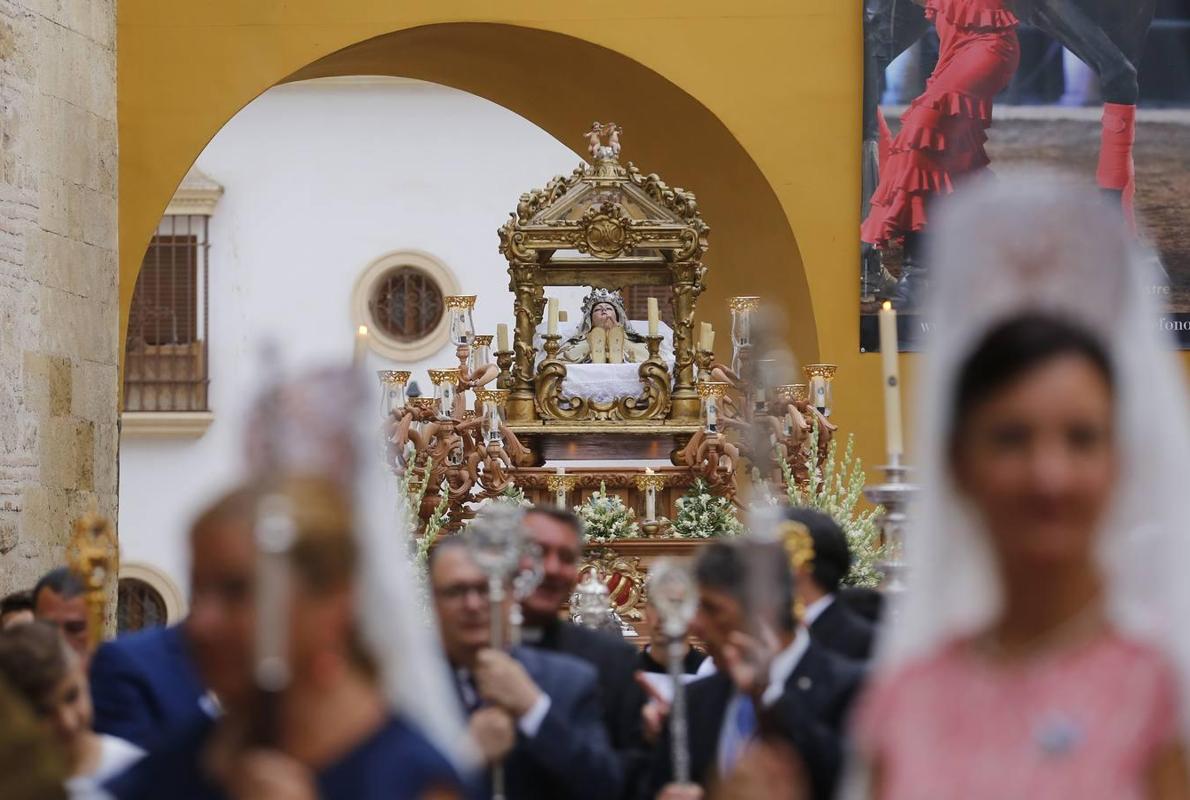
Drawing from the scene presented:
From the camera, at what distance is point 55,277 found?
30.0 ft

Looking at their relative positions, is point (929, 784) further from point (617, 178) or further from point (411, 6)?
point (411, 6)

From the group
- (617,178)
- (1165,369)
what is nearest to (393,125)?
(617,178)

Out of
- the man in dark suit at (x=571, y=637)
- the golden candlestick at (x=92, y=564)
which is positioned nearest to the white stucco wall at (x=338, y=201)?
the man in dark suit at (x=571, y=637)

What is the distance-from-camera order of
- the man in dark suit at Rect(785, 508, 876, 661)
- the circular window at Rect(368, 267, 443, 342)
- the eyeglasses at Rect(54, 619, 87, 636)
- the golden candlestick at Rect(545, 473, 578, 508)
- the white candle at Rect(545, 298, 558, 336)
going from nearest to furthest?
the man in dark suit at Rect(785, 508, 876, 661) < the eyeglasses at Rect(54, 619, 87, 636) < the golden candlestick at Rect(545, 473, 578, 508) < the white candle at Rect(545, 298, 558, 336) < the circular window at Rect(368, 267, 443, 342)

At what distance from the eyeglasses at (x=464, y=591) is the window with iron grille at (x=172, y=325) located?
735 inches

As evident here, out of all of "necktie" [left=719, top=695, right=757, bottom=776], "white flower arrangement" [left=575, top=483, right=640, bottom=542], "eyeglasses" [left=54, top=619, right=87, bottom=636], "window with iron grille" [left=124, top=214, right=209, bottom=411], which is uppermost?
"window with iron grille" [left=124, top=214, right=209, bottom=411]

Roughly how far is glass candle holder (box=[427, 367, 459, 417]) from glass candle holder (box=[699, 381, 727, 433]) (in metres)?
1.04

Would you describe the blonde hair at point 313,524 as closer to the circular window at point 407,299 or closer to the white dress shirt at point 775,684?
the white dress shirt at point 775,684

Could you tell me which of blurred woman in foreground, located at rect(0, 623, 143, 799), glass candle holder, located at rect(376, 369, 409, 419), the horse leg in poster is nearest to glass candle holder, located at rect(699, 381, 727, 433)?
glass candle holder, located at rect(376, 369, 409, 419)

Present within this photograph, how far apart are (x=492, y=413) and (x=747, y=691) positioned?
21.4 feet

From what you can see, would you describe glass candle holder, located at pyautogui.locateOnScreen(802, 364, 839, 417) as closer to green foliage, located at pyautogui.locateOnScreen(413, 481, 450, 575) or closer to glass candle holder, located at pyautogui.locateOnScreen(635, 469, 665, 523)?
glass candle holder, located at pyautogui.locateOnScreen(635, 469, 665, 523)

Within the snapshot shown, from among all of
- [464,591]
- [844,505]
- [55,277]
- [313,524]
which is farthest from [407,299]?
[313,524]

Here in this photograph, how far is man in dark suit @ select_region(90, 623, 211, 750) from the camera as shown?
397 cm

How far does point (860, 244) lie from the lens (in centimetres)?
1159
